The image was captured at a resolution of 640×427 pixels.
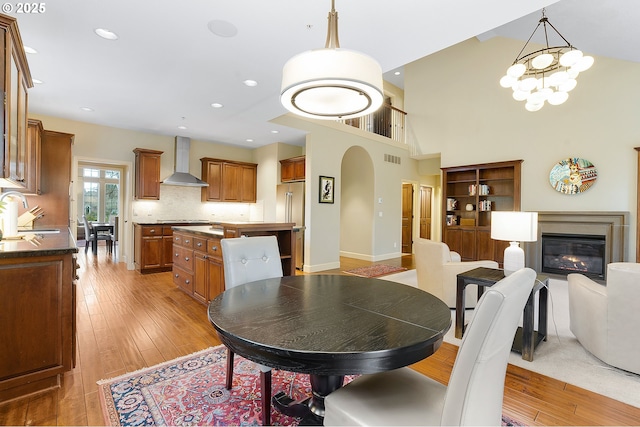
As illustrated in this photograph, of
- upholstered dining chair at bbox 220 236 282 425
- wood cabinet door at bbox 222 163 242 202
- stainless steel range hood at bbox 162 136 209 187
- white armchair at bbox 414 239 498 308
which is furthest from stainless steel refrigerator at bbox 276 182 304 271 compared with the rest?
upholstered dining chair at bbox 220 236 282 425

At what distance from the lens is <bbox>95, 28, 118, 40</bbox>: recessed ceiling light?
2.59 metres

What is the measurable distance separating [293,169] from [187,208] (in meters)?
2.52

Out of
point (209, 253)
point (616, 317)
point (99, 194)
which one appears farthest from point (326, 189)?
point (99, 194)

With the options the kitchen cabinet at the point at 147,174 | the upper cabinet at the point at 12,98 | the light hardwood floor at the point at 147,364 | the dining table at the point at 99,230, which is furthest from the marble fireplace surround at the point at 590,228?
the dining table at the point at 99,230

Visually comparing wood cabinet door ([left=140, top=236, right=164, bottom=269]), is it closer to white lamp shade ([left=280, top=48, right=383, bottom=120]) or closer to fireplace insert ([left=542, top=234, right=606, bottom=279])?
white lamp shade ([left=280, top=48, right=383, bottom=120])

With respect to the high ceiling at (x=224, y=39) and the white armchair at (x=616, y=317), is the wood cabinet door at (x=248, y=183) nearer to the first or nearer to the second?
the high ceiling at (x=224, y=39)

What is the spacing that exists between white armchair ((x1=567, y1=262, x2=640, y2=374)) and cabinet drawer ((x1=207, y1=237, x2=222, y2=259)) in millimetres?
3404

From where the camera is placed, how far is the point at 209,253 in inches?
139

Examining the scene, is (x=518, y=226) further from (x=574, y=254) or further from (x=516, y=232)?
(x=574, y=254)

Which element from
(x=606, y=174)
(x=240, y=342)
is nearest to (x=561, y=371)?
(x=240, y=342)

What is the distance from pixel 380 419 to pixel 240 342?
1.84ft

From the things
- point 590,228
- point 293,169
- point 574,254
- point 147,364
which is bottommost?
point 147,364

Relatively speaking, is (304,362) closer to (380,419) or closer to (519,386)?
(380,419)

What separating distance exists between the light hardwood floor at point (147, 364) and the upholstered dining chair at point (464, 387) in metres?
1.06
